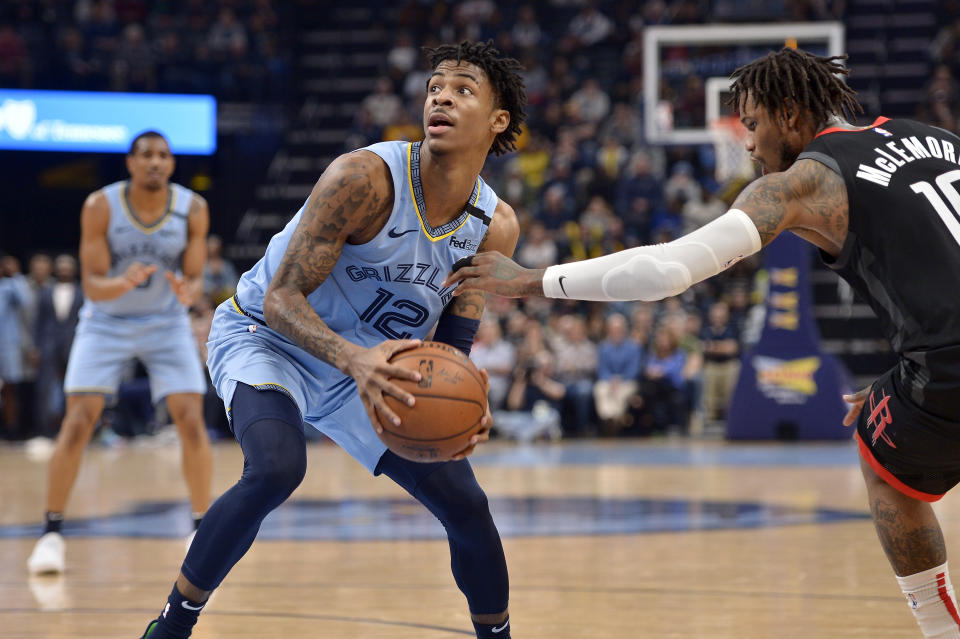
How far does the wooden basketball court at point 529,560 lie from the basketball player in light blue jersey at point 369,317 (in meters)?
0.93

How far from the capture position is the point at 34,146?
15.9m

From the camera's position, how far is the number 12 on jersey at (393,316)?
3.68 metres

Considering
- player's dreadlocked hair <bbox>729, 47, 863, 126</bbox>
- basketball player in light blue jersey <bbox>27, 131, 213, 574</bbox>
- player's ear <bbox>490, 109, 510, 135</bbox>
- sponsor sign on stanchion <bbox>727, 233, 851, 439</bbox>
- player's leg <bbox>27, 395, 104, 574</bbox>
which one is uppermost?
player's dreadlocked hair <bbox>729, 47, 863, 126</bbox>

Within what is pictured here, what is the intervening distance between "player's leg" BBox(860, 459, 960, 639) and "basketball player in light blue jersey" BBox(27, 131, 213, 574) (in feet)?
11.7

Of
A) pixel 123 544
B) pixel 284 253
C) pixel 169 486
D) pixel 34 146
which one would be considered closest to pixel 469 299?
pixel 284 253

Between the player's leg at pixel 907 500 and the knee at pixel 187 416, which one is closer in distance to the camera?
the player's leg at pixel 907 500

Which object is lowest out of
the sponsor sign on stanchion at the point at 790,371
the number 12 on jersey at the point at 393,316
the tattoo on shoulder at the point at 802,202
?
the sponsor sign on stanchion at the point at 790,371

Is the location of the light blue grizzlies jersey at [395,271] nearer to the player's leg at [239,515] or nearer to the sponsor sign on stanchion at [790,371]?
the player's leg at [239,515]

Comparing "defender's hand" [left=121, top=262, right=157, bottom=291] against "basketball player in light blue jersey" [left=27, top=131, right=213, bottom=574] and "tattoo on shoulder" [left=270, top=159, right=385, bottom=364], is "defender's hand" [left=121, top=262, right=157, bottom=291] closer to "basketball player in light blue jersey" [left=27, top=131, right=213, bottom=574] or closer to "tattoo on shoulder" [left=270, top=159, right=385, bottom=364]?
"basketball player in light blue jersey" [left=27, top=131, right=213, bottom=574]

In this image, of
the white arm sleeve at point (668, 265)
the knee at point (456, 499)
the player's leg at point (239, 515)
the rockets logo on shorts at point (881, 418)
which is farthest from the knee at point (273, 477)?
the rockets logo on shorts at point (881, 418)

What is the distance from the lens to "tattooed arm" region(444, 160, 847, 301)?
9.86 ft

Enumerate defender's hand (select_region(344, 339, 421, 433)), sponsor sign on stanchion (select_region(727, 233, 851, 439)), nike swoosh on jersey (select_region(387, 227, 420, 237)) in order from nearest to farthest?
defender's hand (select_region(344, 339, 421, 433)) → nike swoosh on jersey (select_region(387, 227, 420, 237)) → sponsor sign on stanchion (select_region(727, 233, 851, 439))

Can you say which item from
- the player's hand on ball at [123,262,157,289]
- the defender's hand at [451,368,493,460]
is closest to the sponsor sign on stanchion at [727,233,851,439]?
the player's hand on ball at [123,262,157,289]

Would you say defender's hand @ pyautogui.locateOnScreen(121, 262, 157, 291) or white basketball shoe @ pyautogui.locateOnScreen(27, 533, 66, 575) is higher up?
defender's hand @ pyautogui.locateOnScreen(121, 262, 157, 291)
